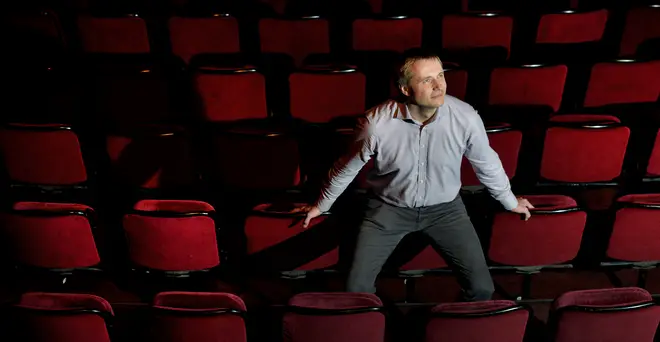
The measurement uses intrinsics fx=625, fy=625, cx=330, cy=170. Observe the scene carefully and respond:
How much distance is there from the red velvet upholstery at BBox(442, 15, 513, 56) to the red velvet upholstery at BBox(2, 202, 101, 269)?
97 cm

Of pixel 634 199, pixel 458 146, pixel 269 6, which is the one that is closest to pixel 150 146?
pixel 458 146

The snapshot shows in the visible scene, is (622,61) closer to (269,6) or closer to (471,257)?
(471,257)

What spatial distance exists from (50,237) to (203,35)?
27.9 inches

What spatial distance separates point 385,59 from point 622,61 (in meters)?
0.54

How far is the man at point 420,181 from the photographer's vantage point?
98 centimetres

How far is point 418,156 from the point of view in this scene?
1004mm

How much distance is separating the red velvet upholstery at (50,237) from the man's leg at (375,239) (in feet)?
1.59

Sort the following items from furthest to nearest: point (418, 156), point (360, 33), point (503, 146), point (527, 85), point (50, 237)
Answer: point (360, 33) → point (527, 85) → point (503, 146) → point (50, 237) → point (418, 156)

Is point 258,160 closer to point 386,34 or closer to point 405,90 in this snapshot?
point 405,90

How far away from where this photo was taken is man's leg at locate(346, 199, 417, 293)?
1.03m

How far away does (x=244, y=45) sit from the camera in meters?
1.80

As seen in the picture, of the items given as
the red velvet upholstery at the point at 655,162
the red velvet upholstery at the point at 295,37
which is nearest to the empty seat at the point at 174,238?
the red velvet upholstery at the point at 295,37

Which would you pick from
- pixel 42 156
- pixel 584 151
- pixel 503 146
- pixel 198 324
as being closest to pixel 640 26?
pixel 584 151

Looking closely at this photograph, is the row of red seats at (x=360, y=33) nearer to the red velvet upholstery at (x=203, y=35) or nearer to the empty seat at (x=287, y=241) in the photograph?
the red velvet upholstery at (x=203, y=35)
